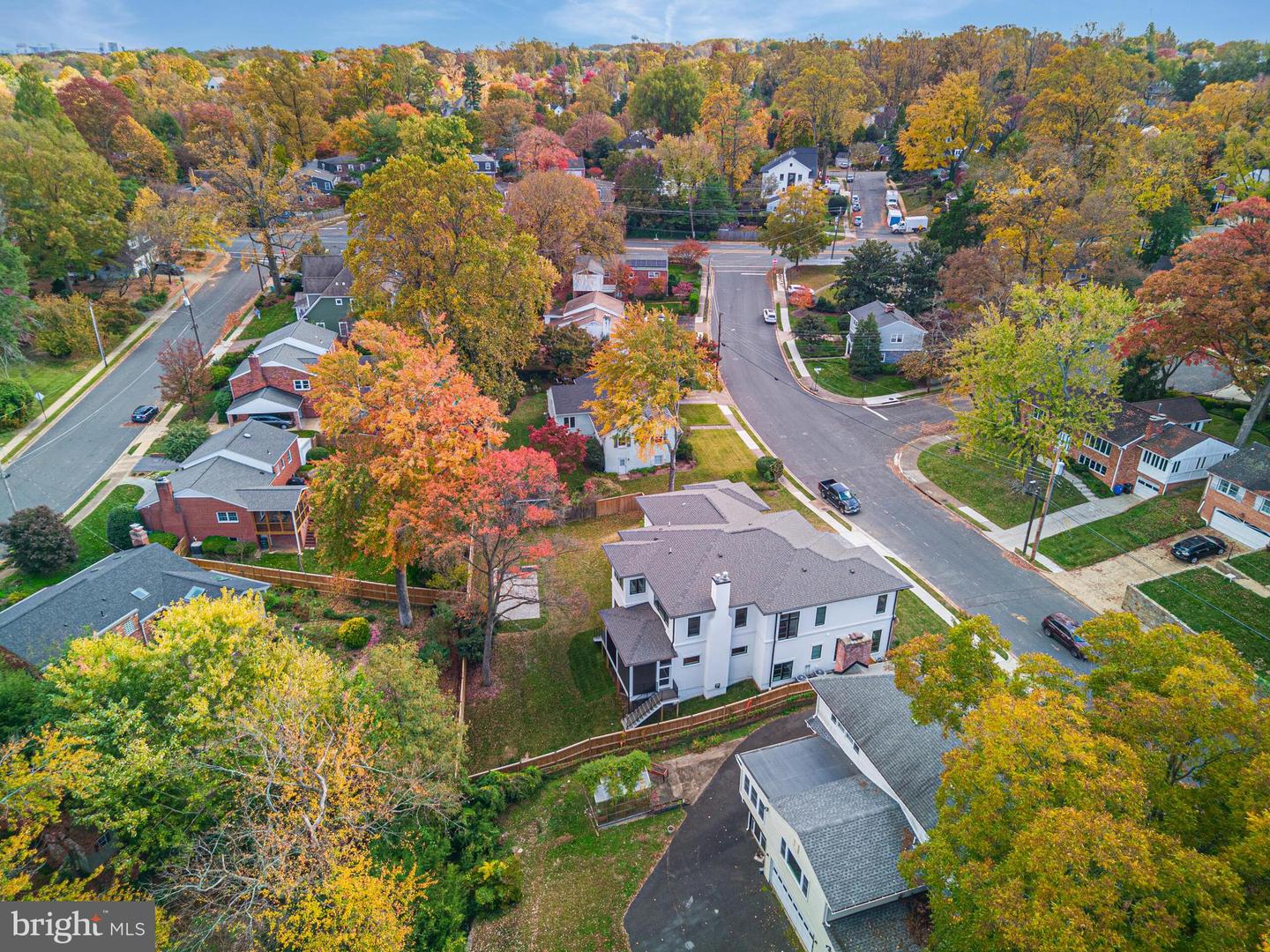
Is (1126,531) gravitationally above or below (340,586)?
above

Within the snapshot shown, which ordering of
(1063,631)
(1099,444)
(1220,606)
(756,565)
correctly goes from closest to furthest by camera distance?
(756,565) < (1063,631) < (1220,606) < (1099,444)

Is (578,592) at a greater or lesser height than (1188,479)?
lesser

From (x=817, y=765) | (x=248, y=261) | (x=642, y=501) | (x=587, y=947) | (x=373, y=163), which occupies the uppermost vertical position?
(x=373, y=163)

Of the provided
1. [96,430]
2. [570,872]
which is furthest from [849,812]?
[96,430]

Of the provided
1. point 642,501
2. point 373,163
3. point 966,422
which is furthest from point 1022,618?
point 373,163

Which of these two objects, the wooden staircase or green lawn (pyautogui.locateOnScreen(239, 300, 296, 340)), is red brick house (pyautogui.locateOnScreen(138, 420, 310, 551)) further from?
green lawn (pyautogui.locateOnScreen(239, 300, 296, 340))

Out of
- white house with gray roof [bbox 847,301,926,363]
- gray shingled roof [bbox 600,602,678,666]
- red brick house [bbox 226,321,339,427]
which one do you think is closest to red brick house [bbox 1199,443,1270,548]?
white house with gray roof [bbox 847,301,926,363]

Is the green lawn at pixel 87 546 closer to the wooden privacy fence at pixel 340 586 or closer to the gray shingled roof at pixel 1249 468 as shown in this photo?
the wooden privacy fence at pixel 340 586

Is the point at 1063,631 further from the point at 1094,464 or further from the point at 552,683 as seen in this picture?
the point at 552,683

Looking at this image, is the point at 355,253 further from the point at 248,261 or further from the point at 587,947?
the point at 587,947
